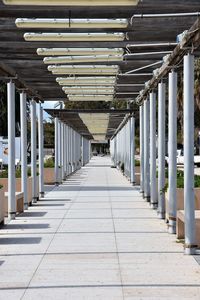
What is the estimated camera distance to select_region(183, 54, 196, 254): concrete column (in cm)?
995

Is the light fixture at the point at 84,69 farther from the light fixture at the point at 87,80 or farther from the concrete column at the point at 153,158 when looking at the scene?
the concrete column at the point at 153,158

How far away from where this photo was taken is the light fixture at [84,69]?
13.7m

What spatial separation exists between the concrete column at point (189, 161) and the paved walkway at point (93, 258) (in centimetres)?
36

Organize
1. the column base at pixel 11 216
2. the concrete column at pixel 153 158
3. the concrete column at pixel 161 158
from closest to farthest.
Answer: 1. the concrete column at pixel 161 158
2. the column base at pixel 11 216
3. the concrete column at pixel 153 158

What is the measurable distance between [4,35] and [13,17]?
5.15 feet

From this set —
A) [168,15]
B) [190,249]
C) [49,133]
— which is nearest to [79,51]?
[168,15]

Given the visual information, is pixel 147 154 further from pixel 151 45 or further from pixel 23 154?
pixel 151 45

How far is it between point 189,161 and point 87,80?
20.8 feet

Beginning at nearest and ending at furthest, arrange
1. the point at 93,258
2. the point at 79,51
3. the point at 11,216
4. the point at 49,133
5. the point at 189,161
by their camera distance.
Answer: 1. the point at 93,258
2. the point at 189,161
3. the point at 79,51
4. the point at 11,216
5. the point at 49,133

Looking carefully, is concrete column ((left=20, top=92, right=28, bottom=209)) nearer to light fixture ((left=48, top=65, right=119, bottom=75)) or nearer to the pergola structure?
the pergola structure

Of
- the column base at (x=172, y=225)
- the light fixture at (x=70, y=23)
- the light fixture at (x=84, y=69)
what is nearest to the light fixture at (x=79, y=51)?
the light fixture at (x=84, y=69)

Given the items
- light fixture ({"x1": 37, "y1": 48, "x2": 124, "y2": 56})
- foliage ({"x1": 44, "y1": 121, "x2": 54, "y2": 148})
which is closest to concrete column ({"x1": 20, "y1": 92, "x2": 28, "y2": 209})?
light fixture ({"x1": 37, "y1": 48, "x2": 124, "y2": 56})

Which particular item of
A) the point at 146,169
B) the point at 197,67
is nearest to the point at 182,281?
the point at 146,169

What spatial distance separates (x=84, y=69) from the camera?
13.9 m
